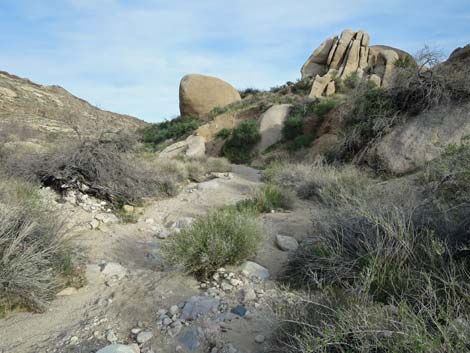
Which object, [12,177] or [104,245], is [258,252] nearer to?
[104,245]

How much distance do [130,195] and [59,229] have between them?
306 centimetres

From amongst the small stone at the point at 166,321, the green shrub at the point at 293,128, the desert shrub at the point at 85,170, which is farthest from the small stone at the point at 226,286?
the green shrub at the point at 293,128

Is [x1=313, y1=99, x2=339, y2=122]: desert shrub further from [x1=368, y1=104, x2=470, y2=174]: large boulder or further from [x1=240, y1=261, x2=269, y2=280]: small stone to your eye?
[x1=240, y1=261, x2=269, y2=280]: small stone

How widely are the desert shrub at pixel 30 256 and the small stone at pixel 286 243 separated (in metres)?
2.37

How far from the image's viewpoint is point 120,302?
347 cm

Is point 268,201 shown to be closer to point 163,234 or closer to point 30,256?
point 163,234

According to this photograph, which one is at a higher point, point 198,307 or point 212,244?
point 212,244

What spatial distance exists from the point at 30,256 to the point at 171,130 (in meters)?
21.9

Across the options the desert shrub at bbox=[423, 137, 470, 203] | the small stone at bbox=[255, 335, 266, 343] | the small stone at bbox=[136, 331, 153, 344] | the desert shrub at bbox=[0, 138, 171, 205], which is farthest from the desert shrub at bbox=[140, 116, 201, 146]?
the small stone at bbox=[255, 335, 266, 343]

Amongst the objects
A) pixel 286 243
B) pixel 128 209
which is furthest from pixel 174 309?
pixel 128 209

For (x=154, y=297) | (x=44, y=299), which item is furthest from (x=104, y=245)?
(x=154, y=297)

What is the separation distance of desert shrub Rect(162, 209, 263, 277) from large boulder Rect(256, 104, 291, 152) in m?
13.3

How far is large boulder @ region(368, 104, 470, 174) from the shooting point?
27.8 ft

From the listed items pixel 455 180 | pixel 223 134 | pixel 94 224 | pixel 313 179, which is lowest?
pixel 94 224
